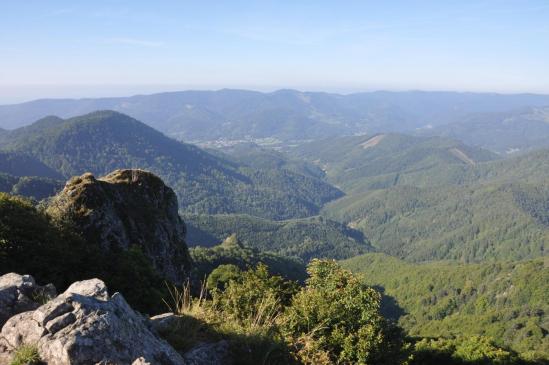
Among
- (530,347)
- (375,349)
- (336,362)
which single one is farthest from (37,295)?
(530,347)

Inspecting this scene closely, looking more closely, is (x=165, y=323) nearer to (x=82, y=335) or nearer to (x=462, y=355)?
(x=82, y=335)

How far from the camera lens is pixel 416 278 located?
629ft

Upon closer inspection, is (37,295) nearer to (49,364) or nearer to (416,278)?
(49,364)

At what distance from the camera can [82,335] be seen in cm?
674

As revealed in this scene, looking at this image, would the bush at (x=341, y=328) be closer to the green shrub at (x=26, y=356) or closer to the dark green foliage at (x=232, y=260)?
the green shrub at (x=26, y=356)

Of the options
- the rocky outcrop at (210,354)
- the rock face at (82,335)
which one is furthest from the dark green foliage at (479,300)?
the rock face at (82,335)

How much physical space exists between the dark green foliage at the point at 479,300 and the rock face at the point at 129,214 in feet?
316

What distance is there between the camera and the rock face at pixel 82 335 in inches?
261

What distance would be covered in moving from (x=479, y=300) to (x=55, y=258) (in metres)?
176

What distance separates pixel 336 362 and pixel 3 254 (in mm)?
10332

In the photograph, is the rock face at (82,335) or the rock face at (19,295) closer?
the rock face at (82,335)

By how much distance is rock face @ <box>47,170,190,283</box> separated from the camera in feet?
83.2

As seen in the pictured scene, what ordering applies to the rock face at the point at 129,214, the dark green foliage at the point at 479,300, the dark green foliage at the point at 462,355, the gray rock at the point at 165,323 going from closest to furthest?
the gray rock at the point at 165,323
the rock face at the point at 129,214
the dark green foliage at the point at 462,355
the dark green foliage at the point at 479,300

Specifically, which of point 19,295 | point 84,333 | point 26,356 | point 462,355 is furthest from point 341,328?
point 462,355
